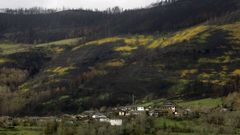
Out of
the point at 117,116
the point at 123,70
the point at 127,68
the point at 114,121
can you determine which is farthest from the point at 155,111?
the point at 127,68

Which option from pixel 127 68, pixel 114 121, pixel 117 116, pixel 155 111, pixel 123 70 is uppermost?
pixel 127 68

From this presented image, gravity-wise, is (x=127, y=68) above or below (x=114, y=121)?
above

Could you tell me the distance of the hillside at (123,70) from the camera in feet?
406

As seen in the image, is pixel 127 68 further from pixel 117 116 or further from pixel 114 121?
pixel 114 121

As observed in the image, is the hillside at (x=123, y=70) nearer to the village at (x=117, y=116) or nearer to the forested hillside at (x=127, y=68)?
the forested hillside at (x=127, y=68)

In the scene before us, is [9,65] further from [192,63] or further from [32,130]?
[32,130]

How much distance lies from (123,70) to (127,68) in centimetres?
193

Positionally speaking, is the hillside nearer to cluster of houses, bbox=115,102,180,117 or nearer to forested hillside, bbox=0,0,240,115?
forested hillside, bbox=0,0,240,115

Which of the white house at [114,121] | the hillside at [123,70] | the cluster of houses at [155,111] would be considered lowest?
the white house at [114,121]

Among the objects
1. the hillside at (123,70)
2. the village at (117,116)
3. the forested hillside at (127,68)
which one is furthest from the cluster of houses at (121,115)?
the hillside at (123,70)

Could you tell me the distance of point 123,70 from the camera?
145 m

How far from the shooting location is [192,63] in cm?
14475

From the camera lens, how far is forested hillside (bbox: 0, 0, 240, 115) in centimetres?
12394

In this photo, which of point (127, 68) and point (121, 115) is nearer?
point (121, 115)
